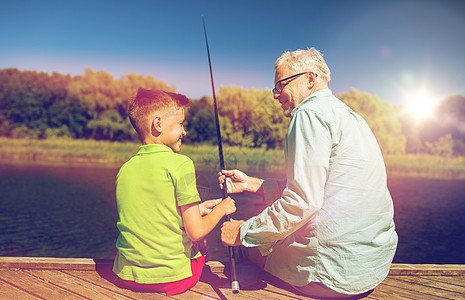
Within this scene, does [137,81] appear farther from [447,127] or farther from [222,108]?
[447,127]

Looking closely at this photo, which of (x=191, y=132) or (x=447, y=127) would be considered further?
(x=447, y=127)

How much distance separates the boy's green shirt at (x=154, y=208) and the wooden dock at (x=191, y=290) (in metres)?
0.27

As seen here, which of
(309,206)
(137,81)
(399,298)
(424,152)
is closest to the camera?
(309,206)

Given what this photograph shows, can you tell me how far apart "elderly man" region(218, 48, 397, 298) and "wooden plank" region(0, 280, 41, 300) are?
1139 millimetres

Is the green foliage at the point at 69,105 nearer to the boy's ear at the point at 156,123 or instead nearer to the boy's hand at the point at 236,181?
the boy's hand at the point at 236,181

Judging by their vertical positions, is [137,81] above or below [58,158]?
above

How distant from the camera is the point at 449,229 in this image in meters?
15.8

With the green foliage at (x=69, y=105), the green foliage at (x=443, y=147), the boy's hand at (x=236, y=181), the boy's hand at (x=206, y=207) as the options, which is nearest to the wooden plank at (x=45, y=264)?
the boy's hand at (x=206, y=207)

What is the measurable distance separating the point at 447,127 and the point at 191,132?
3789cm

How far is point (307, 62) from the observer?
205 cm

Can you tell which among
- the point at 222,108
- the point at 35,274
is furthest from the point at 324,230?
the point at 222,108

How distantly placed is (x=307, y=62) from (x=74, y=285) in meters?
1.88

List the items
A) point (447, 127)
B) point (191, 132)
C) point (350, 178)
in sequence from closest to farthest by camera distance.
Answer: point (350, 178), point (191, 132), point (447, 127)

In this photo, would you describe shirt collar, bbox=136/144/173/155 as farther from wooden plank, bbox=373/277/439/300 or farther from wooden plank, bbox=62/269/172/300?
wooden plank, bbox=373/277/439/300
